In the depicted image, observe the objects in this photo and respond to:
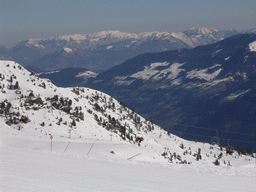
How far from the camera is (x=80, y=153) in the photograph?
51.0 metres

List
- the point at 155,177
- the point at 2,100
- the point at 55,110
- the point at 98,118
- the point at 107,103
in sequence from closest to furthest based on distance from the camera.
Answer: the point at 155,177 → the point at 2,100 → the point at 55,110 → the point at 98,118 → the point at 107,103

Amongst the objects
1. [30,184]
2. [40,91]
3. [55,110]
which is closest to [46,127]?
[55,110]

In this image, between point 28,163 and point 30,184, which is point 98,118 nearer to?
point 28,163

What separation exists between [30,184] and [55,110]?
6943 cm

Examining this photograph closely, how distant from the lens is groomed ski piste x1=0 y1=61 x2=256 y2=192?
22.3m

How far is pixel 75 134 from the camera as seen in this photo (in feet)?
251

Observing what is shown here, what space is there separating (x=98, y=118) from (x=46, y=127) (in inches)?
1198

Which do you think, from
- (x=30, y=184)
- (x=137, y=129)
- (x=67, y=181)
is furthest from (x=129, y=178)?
(x=137, y=129)

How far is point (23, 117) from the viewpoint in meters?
73.6

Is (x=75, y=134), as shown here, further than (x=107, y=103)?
No

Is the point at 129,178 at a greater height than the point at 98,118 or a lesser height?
lesser

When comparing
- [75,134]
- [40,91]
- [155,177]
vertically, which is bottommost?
[155,177]

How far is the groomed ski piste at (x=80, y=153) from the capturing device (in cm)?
2228

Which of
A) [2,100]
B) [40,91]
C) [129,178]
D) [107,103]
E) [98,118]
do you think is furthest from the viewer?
[107,103]
